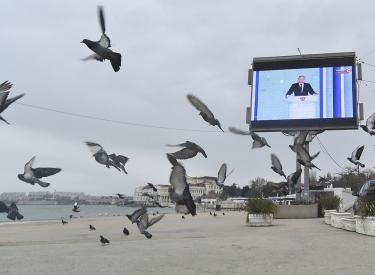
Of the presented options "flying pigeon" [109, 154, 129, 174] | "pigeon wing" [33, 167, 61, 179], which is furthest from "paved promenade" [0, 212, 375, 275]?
"flying pigeon" [109, 154, 129, 174]

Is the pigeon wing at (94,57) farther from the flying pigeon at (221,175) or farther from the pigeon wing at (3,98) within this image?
the flying pigeon at (221,175)

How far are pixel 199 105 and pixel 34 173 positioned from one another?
3269mm

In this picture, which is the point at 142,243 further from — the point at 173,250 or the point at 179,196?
the point at 179,196

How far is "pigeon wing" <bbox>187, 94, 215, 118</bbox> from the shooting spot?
6.86 meters

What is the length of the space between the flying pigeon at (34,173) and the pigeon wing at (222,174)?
131 inches

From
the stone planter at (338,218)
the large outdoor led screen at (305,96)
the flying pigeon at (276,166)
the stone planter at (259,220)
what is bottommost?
the stone planter at (259,220)

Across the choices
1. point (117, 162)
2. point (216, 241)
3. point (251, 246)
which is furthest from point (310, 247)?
point (117, 162)

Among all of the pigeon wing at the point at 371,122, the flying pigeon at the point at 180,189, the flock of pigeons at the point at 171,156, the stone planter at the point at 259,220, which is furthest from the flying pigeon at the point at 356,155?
the flying pigeon at the point at 180,189

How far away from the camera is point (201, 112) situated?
22.9 ft

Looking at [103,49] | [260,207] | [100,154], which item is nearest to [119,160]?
[100,154]

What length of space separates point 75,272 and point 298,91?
68.3 feet

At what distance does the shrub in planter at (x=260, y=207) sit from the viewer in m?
14.8

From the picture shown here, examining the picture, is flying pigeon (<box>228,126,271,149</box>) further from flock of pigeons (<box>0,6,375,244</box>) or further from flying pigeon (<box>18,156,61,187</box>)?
flying pigeon (<box>18,156,61,187</box>)

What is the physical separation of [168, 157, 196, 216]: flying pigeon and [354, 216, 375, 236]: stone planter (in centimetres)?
712
